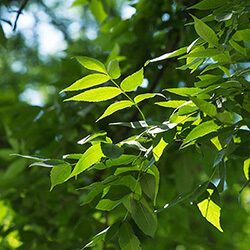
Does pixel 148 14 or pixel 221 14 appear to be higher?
pixel 221 14

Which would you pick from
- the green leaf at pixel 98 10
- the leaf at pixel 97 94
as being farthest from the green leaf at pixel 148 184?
the green leaf at pixel 98 10

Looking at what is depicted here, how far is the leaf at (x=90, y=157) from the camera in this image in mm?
463

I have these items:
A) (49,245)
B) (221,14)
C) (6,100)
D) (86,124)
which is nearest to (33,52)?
(6,100)

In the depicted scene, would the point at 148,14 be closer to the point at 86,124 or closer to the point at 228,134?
the point at 86,124

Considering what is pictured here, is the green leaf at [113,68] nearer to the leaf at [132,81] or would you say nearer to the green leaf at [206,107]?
the leaf at [132,81]

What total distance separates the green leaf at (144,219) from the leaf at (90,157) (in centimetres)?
8

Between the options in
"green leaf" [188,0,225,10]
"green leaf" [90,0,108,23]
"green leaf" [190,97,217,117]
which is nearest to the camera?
"green leaf" [190,97,217,117]

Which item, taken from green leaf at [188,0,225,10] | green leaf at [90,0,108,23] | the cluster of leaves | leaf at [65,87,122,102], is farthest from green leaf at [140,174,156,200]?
green leaf at [90,0,108,23]

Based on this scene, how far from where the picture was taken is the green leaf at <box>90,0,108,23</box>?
3.70 ft

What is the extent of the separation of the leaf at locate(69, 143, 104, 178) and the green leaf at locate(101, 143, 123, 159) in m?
0.02

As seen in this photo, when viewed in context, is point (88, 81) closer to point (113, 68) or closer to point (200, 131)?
point (113, 68)

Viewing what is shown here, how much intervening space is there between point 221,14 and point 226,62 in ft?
0.20

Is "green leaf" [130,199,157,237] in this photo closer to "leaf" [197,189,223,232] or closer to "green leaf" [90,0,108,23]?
"leaf" [197,189,223,232]

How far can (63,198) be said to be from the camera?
114 cm
